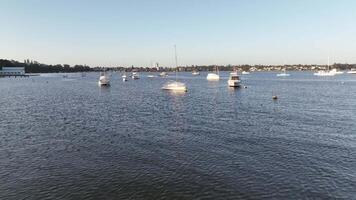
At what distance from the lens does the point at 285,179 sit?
98.4 feet

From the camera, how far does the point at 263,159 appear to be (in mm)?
35969

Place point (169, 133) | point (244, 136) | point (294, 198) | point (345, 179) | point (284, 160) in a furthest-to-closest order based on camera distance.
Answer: point (169, 133) → point (244, 136) → point (284, 160) → point (345, 179) → point (294, 198)

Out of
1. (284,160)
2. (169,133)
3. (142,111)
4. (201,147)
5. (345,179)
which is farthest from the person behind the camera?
(142,111)

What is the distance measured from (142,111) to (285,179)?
51646 millimetres

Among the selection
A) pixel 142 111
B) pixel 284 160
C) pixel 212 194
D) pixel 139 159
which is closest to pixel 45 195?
pixel 139 159

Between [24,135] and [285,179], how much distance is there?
130ft

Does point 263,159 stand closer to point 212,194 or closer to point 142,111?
point 212,194

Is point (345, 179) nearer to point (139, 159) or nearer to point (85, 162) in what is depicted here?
point (139, 159)

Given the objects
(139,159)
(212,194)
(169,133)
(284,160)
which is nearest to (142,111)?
A: (169,133)

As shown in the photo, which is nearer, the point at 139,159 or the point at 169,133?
the point at 139,159

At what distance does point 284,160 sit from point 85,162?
73.7 feet

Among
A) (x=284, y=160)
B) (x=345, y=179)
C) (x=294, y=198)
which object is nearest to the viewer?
(x=294, y=198)

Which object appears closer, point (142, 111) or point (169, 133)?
point (169, 133)

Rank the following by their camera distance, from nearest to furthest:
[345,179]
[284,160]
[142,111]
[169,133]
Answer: [345,179], [284,160], [169,133], [142,111]
